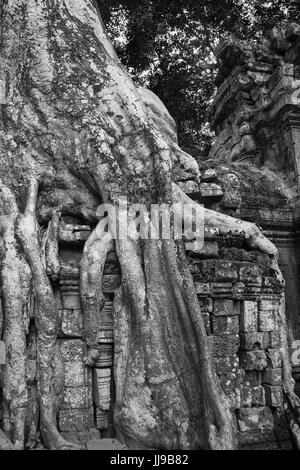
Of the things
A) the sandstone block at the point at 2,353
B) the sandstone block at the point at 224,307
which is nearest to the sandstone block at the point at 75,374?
the sandstone block at the point at 2,353

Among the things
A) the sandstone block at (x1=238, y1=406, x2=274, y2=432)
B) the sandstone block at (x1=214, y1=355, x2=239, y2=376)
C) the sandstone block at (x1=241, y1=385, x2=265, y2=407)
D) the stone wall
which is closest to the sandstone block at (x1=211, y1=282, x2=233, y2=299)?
the stone wall

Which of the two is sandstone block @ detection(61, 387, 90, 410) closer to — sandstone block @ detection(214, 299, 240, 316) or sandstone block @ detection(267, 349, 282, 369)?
sandstone block @ detection(214, 299, 240, 316)

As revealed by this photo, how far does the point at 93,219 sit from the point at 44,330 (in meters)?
0.97

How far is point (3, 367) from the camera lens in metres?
2.91

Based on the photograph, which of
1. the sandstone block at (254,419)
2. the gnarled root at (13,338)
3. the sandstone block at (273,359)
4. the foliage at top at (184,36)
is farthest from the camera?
the foliage at top at (184,36)

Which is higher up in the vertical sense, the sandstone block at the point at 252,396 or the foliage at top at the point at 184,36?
the foliage at top at the point at 184,36

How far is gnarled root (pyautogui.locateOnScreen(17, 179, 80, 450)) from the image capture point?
279 centimetres

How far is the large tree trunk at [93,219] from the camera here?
286 centimetres

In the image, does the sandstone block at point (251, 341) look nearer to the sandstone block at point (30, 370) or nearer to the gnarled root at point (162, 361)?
the gnarled root at point (162, 361)

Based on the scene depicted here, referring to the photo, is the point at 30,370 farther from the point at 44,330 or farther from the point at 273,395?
the point at 273,395

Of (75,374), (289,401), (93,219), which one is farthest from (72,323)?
(289,401)

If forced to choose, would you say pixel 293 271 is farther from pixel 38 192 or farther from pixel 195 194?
pixel 38 192

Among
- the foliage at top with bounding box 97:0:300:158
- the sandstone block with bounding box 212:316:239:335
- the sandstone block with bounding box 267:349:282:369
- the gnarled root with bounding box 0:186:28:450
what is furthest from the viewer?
the foliage at top with bounding box 97:0:300:158

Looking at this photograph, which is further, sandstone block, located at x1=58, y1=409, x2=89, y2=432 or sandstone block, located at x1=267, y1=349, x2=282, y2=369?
sandstone block, located at x1=267, y1=349, x2=282, y2=369
